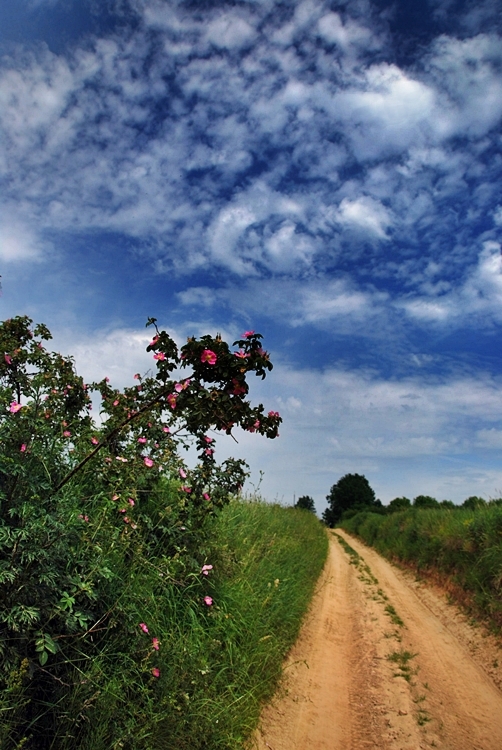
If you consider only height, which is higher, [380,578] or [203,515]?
[203,515]

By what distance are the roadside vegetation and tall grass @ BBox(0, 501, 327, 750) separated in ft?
0.05

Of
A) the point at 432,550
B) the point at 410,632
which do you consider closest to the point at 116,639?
the point at 410,632

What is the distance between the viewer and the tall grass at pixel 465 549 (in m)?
9.41

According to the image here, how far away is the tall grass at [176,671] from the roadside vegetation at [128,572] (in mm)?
16

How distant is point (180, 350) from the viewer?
471 cm

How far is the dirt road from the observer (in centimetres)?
514

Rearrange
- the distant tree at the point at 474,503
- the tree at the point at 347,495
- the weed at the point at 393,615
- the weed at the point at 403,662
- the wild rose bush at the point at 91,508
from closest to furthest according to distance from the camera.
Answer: the wild rose bush at the point at 91,508 → the weed at the point at 403,662 → the weed at the point at 393,615 → the distant tree at the point at 474,503 → the tree at the point at 347,495

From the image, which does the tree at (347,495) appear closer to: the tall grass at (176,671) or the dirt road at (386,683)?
the dirt road at (386,683)

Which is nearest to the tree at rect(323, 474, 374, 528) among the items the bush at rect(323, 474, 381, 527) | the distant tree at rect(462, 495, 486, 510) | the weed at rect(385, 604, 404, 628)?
the bush at rect(323, 474, 381, 527)

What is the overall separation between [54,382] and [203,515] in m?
2.62

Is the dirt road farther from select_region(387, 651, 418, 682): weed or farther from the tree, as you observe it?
the tree

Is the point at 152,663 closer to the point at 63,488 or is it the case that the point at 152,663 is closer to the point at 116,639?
the point at 116,639

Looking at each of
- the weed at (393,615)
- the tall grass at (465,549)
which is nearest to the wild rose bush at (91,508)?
the weed at (393,615)

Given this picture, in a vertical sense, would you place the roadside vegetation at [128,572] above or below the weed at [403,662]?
above
